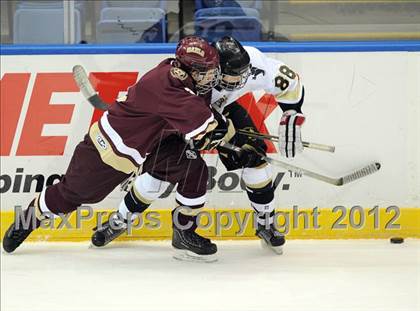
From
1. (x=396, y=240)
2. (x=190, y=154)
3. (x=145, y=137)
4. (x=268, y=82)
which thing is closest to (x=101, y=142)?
(x=145, y=137)

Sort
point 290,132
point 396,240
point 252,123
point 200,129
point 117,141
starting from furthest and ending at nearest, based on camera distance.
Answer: point 396,240 → point 252,123 → point 290,132 → point 117,141 → point 200,129

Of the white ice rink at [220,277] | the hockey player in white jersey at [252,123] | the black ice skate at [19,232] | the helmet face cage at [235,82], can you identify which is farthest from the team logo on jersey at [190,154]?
the black ice skate at [19,232]

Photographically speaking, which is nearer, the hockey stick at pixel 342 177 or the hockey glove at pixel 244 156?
the hockey glove at pixel 244 156

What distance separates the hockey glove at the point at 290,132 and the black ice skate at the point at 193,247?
Result: 474mm

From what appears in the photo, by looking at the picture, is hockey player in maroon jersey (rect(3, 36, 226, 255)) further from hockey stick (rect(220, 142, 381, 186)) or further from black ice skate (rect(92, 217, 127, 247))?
hockey stick (rect(220, 142, 381, 186))

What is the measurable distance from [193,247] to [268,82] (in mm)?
705

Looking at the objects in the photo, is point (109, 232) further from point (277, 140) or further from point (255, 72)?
point (255, 72)

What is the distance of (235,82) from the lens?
331 centimetres

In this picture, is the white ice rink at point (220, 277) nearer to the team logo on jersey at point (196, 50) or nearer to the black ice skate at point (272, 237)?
the black ice skate at point (272, 237)

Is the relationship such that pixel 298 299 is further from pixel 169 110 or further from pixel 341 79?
pixel 341 79

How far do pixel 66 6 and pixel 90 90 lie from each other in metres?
0.39

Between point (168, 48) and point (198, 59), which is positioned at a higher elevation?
point (198, 59)

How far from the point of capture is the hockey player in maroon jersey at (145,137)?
3131 millimetres

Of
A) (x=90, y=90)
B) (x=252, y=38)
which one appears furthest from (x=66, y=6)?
(x=252, y=38)
